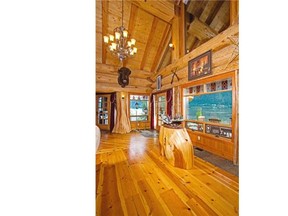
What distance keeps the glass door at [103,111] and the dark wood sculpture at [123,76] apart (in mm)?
1075

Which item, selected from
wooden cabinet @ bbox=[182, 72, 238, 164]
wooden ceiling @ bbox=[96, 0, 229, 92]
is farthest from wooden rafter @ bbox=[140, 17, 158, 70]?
wooden cabinet @ bbox=[182, 72, 238, 164]

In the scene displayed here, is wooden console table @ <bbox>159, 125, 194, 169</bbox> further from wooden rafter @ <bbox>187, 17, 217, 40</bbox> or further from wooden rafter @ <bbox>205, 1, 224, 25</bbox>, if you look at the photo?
wooden rafter @ <bbox>205, 1, 224, 25</bbox>

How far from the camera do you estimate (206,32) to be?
4562mm

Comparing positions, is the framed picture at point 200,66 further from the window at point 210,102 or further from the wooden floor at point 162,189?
the wooden floor at point 162,189

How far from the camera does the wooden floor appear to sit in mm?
1368

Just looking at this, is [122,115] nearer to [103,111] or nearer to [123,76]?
[103,111]

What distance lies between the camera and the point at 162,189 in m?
1.69

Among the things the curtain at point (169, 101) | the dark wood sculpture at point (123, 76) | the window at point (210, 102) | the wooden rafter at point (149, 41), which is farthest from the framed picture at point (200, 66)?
the dark wood sculpture at point (123, 76)

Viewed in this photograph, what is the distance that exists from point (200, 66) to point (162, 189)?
123 inches

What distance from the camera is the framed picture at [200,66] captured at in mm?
3229
